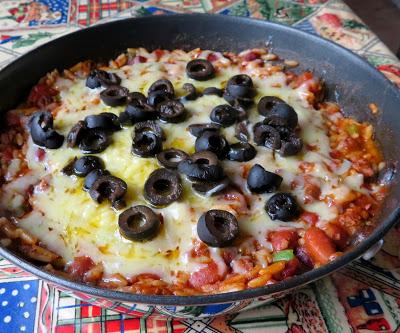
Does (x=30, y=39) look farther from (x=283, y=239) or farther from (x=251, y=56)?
(x=283, y=239)

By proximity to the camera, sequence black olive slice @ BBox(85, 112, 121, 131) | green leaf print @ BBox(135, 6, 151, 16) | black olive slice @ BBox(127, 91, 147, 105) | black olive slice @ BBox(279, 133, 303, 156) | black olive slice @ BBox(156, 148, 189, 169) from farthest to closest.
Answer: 1. green leaf print @ BBox(135, 6, 151, 16)
2. black olive slice @ BBox(127, 91, 147, 105)
3. black olive slice @ BBox(85, 112, 121, 131)
4. black olive slice @ BBox(279, 133, 303, 156)
5. black olive slice @ BBox(156, 148, 189, 169)

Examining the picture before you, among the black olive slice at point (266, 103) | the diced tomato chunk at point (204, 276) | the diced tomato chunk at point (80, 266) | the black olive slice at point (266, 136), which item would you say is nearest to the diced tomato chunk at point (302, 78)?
the black olive slice at point (266, 103)

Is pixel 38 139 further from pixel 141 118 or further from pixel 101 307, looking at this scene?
Answer: pixel 101 307

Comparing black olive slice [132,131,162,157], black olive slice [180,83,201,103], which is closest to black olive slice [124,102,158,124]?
black olive slice [132,131,162,157]

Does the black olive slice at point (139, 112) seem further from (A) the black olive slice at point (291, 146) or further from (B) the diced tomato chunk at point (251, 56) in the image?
(B) the diced tomato chunk at point (251, 56)

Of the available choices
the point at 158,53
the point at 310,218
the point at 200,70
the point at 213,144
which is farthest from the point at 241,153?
the point at 158,53

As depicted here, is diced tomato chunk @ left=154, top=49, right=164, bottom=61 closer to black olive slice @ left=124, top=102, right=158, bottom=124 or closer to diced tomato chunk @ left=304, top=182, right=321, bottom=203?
black olive slice @ left=124, top=102, right=158, bottom=124

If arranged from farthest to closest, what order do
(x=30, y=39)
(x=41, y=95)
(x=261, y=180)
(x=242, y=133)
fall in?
(x=30, y=39) < (x=41, y=95) < (x=242, y=133) < (x=261, y=180)

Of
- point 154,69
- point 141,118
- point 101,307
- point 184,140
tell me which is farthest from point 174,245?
point 154,69
